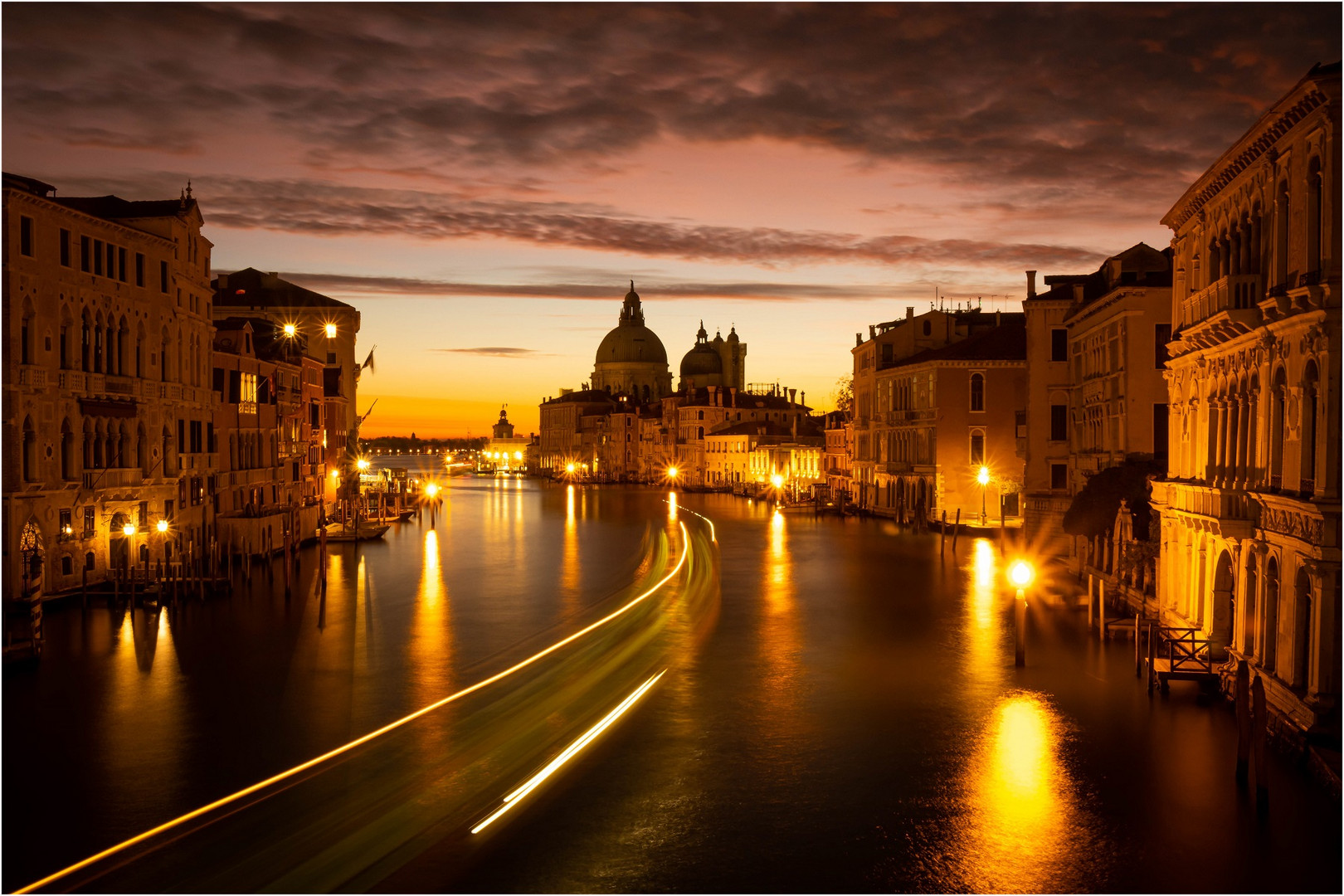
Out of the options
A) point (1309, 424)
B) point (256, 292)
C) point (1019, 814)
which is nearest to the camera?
point (1019, 814)

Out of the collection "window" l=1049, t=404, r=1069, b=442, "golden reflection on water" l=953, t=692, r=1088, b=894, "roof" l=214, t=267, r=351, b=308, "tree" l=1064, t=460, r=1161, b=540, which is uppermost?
"roof" l=214, t=267, r=351, b=308

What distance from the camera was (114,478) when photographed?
30453 millimetres

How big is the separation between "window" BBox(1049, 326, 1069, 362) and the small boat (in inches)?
1075

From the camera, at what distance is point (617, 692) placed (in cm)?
1991

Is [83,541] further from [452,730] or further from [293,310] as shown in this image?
[293,310]

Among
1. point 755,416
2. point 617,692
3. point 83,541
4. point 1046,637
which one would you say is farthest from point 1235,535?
point 755,416

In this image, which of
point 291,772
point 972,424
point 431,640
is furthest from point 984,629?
point 972,424

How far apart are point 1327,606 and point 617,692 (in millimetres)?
10498

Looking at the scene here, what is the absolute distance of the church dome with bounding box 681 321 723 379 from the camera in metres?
152

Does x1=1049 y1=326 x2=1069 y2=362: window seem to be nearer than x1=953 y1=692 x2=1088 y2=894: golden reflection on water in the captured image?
No

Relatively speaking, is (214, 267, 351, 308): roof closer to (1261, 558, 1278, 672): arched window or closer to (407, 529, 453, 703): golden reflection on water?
(407, 529, 453, 703): golden reflection on water

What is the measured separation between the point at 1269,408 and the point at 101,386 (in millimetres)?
25973

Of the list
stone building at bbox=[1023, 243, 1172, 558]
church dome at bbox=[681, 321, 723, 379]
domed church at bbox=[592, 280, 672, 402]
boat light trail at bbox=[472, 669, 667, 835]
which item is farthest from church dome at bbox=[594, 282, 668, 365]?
boat light trail at bbox=[472, 669, 667, 835]

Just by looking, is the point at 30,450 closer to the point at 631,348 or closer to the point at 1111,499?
the point at 1111,499
